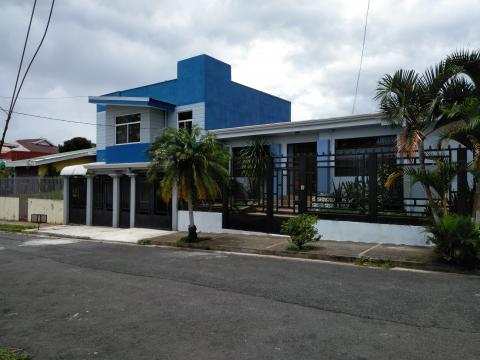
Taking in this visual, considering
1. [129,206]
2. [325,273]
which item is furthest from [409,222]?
[129,206]

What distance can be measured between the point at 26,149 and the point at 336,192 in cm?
4520

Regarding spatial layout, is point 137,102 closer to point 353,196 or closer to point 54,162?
point 54,162

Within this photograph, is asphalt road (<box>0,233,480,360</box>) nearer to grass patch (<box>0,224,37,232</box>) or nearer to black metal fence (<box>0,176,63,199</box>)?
grass patch (<box>0,224,37,232</box>)

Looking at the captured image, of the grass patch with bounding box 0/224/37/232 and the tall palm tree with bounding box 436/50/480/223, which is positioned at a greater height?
the tall palm tree with bounding box 436/50/480/223

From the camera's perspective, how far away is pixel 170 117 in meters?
21.4

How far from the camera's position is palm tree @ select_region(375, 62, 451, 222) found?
9938 millimetres

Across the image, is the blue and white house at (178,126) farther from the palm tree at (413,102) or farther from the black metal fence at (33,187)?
the palm tree at (413,102)

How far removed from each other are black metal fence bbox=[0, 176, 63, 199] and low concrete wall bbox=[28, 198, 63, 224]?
11.3 inches

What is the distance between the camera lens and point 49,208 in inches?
858

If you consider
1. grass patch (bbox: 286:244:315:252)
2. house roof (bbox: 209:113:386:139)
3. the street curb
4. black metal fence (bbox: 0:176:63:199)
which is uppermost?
house roof (bbox: 209:113:386:139)

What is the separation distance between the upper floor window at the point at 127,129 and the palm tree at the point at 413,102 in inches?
556

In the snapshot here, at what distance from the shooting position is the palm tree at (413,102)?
994cm

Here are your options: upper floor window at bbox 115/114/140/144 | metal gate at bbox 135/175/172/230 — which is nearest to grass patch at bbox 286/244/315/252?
metal gate at bbox 135/175/172/230

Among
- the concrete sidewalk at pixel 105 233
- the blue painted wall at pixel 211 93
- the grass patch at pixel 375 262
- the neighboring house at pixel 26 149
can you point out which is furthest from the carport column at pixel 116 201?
the neighboring house at pixel 26 149
